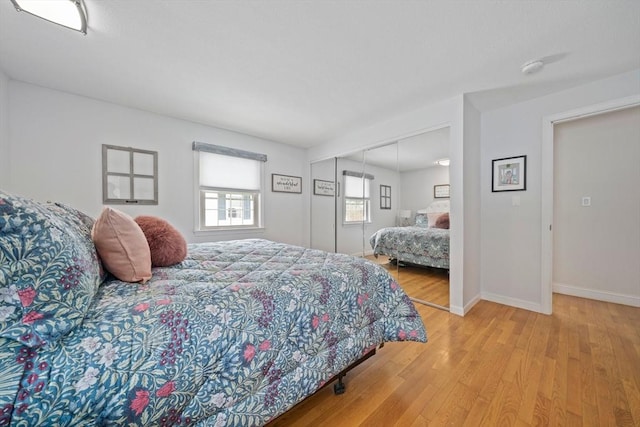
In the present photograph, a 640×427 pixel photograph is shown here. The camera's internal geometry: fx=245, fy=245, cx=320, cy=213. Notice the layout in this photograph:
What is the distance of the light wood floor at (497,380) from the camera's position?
131 cm

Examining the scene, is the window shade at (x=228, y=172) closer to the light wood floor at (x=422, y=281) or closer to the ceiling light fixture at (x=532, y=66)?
the light wood floor at (x=422, y=281)

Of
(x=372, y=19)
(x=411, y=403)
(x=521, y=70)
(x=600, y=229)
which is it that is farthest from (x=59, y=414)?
(x=600, y=229)


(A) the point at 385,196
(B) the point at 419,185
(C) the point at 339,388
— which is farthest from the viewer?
(A) the point at 385,196

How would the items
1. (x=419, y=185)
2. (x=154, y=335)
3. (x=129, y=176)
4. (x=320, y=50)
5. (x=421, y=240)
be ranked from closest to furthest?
(x=154, y=335), (x=320, y=50), (x=129, y=176), (x=419, y=185), (x=421, y=240)

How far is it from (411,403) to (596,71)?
311 cm

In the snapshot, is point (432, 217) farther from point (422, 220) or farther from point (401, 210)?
point (401, 210)

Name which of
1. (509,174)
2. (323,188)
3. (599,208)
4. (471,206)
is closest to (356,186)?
(323,188)

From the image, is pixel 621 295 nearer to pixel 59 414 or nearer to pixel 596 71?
pixel 596 71

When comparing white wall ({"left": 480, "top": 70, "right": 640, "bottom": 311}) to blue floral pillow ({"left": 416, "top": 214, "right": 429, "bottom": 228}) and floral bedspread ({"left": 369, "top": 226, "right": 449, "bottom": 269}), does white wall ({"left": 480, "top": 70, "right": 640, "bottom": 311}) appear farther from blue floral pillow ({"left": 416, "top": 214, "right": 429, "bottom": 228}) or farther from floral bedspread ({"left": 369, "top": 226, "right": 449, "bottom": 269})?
blue floral pillow ({"left": 416, "top": 214, "right": 429, "bottom": 228})

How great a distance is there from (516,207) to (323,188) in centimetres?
276

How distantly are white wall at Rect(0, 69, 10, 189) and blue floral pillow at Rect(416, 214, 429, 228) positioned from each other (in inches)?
166

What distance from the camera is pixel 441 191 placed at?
2855mm

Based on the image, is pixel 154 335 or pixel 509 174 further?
pixel 509 174

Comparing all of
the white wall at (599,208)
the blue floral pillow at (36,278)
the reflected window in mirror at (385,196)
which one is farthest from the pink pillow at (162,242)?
the white wall at (599,208)
